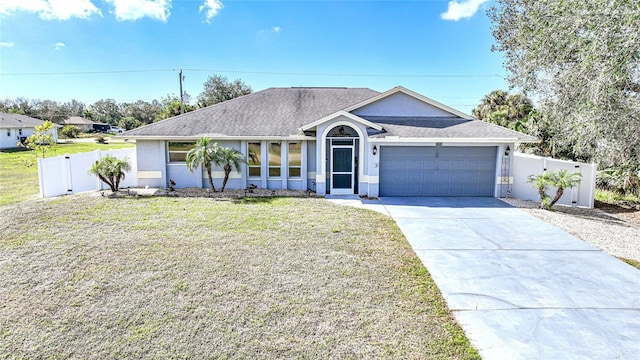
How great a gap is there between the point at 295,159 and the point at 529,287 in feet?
36.2

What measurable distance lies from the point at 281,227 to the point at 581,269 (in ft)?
23.9

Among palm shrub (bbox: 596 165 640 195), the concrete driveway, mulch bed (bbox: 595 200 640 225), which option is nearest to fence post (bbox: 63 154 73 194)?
the concrete driveway

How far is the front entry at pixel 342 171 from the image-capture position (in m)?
15.1

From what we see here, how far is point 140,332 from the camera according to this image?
4.86 m

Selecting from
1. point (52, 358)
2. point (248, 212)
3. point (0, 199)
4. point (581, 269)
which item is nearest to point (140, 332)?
point (52, 358)

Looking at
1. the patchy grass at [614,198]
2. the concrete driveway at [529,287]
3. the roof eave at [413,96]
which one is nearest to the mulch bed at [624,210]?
the patchy grass at [614,198]

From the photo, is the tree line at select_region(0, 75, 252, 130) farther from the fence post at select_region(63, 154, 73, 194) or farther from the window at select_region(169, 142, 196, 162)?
the fence post at select_region(63, 154, 73, 194)

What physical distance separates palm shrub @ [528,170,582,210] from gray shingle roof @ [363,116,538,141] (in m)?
1.93

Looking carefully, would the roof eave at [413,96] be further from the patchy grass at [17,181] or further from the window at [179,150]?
the patchy grass at [17,181]

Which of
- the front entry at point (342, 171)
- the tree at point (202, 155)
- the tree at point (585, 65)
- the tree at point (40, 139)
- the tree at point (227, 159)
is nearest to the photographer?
the tree at point (585, 65)

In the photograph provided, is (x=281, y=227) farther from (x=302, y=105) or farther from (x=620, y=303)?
(x=302, y=105)

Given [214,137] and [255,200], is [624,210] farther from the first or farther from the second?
[214,137]

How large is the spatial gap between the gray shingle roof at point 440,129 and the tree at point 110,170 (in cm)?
1080

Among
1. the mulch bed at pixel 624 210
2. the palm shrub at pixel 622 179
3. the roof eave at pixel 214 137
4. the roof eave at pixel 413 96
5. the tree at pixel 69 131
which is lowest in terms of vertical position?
the mulch bed at pixel 624 210
